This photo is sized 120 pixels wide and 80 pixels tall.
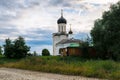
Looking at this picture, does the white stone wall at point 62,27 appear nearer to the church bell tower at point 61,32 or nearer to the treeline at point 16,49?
the church bell tower at point 61,32

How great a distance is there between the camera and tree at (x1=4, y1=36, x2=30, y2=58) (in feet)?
255

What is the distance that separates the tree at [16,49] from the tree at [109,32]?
18438mm

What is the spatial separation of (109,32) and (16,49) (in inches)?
926

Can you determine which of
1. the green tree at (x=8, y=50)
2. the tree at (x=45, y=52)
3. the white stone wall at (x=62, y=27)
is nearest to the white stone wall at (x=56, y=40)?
the white stone wall at (x=62, y=27)

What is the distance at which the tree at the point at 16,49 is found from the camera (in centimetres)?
7781

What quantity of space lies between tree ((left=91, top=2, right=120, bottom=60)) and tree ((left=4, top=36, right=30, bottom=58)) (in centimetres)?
1844

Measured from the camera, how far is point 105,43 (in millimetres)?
65375

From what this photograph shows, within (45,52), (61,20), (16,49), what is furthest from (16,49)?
(61,20)

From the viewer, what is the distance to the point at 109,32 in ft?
209

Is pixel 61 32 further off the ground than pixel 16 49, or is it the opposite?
pixel 61 32

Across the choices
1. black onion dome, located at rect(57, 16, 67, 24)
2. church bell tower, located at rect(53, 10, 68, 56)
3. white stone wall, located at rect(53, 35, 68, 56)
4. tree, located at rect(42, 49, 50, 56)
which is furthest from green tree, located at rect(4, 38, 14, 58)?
black onion dome, located at rect(57, 16, 67, 24)

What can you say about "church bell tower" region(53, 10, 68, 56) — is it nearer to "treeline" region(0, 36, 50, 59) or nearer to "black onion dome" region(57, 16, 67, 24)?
"black onion dome" region(57, 16, 67, 24)

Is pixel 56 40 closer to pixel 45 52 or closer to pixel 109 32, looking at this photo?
pixel 45 52

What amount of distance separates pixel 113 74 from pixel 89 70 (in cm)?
412
